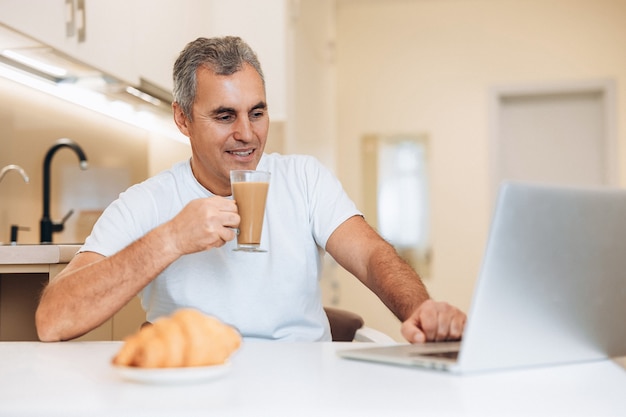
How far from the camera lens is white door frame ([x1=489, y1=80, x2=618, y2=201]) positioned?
A: 5.39 metres

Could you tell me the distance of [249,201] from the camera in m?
1.51

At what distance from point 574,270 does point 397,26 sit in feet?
16.6

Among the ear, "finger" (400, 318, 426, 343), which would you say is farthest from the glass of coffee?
the ear

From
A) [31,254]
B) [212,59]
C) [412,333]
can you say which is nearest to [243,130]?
[212,59]

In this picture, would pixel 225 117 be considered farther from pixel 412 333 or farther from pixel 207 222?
pixel 412 333

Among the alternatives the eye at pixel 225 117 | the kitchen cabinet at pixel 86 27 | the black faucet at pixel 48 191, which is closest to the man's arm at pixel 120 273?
the eye at pixel 225 117

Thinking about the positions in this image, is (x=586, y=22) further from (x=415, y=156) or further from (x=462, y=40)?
→ (x=415, y=156)

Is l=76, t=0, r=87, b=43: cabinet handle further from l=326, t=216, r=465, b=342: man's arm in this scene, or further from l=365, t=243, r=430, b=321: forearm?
l=365, t=243, r=430, b=321: forearm

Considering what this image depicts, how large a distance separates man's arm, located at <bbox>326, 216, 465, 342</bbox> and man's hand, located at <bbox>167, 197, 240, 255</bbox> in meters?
0.37

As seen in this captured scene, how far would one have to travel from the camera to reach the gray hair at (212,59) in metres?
1.86

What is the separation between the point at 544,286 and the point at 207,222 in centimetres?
67

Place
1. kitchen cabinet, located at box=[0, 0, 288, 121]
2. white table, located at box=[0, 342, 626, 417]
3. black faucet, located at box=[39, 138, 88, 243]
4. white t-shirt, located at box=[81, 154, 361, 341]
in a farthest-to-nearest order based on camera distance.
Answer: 1. black faucet, located at box=[39, 138, 88, 243]
2. kitchen cabinet, located at box=[0, 0, 288, 121]
3. white t-shirt, located at box=[81, 154, 361, 341]
4. white table, located at box=[0, 342, 626, 417]

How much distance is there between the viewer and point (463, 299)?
5.56 metres

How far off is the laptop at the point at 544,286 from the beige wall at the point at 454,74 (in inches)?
181
